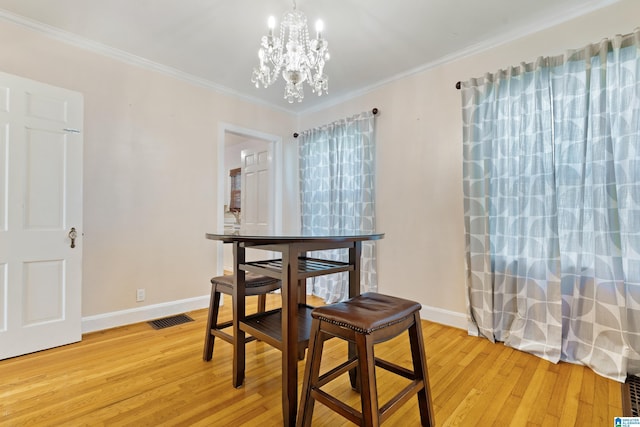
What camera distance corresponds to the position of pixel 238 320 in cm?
177

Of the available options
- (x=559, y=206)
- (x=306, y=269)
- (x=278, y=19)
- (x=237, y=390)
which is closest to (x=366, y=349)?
(x=306, y=269)

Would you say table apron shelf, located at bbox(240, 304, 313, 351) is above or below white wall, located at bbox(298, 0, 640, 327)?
below

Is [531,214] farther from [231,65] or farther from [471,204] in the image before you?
[231,65]

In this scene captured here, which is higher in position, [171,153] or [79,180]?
[171,153]

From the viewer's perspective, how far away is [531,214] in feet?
7.52

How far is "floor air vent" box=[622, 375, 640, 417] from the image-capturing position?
156 centimetres

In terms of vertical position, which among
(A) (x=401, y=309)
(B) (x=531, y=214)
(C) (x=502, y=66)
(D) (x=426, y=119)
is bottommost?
(A) (x=401, y=309)

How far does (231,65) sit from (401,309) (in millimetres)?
2896

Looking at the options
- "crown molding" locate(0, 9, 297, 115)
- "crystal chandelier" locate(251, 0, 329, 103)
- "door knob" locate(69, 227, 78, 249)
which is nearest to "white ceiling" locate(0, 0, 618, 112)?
"crown molding" locate(0, 9, 297, 115)

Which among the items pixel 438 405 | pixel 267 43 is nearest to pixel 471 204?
pixel 438 405

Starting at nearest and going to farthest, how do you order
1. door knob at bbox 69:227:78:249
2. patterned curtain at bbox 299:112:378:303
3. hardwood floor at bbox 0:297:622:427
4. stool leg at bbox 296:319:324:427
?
stool leg at bbox 296:319:324:427 < hardwood floor at bbox 0:297:622:427 < door knob at bbox 69:227:78:249 < patterned curtain at bbox 299:112:378:303

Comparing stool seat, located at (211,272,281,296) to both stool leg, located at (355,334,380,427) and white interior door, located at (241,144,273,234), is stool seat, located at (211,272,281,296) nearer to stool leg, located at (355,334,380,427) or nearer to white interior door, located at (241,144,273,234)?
stool leg, located at (355,334,380,427)

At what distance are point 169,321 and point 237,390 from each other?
60.9 inches

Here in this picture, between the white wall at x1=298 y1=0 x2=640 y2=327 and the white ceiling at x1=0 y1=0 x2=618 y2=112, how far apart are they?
17 cm
